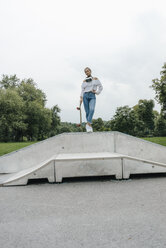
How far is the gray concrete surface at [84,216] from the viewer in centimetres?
260

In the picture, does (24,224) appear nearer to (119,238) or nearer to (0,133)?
(119,238)

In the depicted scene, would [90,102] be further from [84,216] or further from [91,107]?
[84,216]

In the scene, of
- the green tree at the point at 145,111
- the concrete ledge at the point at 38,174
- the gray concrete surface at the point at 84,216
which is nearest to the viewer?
the gray concrete surface at the point at 84,216

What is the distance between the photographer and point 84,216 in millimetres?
3443

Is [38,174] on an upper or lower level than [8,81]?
lower

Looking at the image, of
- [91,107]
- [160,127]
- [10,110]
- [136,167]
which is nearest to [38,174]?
[136,167]

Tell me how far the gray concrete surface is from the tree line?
78.8 ft

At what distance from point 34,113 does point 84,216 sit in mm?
45607

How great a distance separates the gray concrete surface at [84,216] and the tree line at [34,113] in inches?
945

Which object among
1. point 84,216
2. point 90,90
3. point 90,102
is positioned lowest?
point 84,216

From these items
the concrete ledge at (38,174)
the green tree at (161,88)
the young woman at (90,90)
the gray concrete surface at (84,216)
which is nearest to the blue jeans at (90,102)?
the young woman at (90,90)

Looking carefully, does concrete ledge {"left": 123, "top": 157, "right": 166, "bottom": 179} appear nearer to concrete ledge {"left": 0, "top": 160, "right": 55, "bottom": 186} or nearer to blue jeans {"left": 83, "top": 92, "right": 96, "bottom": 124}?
concrete ledge {"left": 0, "top": 160, "right": 55, "bottom": 186}

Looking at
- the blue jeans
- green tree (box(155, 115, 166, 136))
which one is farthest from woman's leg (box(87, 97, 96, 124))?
green tree (box(155, 115, 166, 136))

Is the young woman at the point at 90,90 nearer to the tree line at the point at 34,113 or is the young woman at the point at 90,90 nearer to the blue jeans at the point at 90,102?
the blue jeans at the point at 90,102
